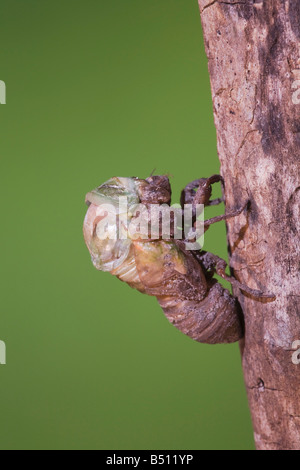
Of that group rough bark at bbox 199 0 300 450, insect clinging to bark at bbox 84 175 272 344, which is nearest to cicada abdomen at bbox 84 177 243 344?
insect clinging to bark at bbox 84 175 272 344

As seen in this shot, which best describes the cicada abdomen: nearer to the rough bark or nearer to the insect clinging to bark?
the insect clinging to bark

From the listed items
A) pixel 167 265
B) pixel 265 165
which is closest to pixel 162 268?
pixel 167 265

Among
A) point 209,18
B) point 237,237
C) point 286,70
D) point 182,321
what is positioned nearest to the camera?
point 286,70

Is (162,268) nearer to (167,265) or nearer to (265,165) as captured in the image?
(167,265)

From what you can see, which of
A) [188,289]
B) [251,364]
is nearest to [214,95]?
[188,289]

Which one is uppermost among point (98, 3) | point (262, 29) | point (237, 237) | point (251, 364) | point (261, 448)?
point (98, 3)

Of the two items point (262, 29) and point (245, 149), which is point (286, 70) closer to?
point (262, 29)

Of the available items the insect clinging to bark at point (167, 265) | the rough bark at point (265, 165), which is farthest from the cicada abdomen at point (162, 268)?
the rough bark at point (265, 165)
